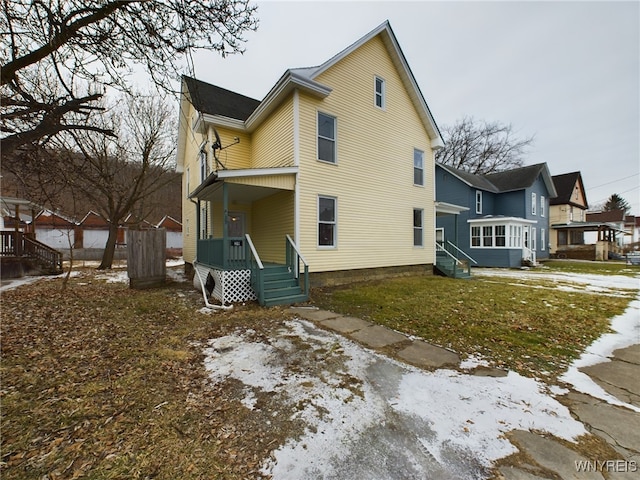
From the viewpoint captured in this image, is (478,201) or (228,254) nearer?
(228,254)

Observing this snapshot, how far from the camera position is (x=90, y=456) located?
2.11 metres

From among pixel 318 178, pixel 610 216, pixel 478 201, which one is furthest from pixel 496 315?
pixel 610 216

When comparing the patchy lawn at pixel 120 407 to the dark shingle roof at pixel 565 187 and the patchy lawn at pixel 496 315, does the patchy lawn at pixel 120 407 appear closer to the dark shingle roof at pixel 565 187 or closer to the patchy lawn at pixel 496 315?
the patchy lawn at pixel 496 315

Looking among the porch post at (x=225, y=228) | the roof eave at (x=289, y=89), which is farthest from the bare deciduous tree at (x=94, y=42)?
the roof eave at (x=289, y=89)

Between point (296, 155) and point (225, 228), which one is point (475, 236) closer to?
point (296, 155)

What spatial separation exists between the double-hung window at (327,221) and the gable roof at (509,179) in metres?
13.8

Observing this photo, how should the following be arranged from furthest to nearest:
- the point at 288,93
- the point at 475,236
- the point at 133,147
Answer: the point at 475,236 → the point at 133,147 → the point at 288,93

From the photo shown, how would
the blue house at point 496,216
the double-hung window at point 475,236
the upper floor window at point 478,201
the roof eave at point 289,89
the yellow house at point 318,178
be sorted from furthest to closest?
the upper floor window at point 478,201
the double-hung window at point 475,236
the blue house at point 496,216
the roof eave at point 289,89
the yellow house at point 318,178

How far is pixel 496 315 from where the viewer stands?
6.18m

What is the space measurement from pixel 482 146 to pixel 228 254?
33655 millimetres

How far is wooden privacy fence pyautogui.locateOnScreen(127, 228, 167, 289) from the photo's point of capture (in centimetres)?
934

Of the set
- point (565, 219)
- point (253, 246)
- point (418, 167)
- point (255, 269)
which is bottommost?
point (255, 269)

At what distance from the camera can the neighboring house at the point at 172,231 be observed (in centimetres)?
3425

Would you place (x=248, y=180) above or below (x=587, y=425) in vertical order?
above
